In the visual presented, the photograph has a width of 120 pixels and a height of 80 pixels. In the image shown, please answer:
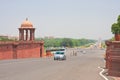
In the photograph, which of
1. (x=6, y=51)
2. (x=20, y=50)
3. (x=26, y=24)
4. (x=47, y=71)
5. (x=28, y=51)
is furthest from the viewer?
(x=26, y=24)

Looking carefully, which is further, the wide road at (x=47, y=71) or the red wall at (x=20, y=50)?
the red wall at (x=20, y=50)

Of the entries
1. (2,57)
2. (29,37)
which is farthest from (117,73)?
(29,37)

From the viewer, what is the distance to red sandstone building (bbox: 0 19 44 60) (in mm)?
53247

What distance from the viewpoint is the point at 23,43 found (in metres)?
61.9

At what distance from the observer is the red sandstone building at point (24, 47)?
175 ft

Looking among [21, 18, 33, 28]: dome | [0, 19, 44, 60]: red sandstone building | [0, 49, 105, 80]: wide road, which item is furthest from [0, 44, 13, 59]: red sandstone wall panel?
[21, 18, 33, 28]: dome

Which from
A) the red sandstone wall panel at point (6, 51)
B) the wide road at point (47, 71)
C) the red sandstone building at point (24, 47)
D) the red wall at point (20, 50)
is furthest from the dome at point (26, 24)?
the wide road at point (47, 71)

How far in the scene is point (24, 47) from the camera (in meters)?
62.4

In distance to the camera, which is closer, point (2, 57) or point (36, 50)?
point (2, 57)

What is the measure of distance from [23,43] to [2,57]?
11.3m

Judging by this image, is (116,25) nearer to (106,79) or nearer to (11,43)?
(11,43)

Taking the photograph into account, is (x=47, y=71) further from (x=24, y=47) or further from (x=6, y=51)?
(x=24, y=47)

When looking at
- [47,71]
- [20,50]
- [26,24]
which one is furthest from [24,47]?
[47,71]

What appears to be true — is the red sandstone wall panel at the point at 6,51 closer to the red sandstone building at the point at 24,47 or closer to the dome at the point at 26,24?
the red sandstone building at the point at 24,47
